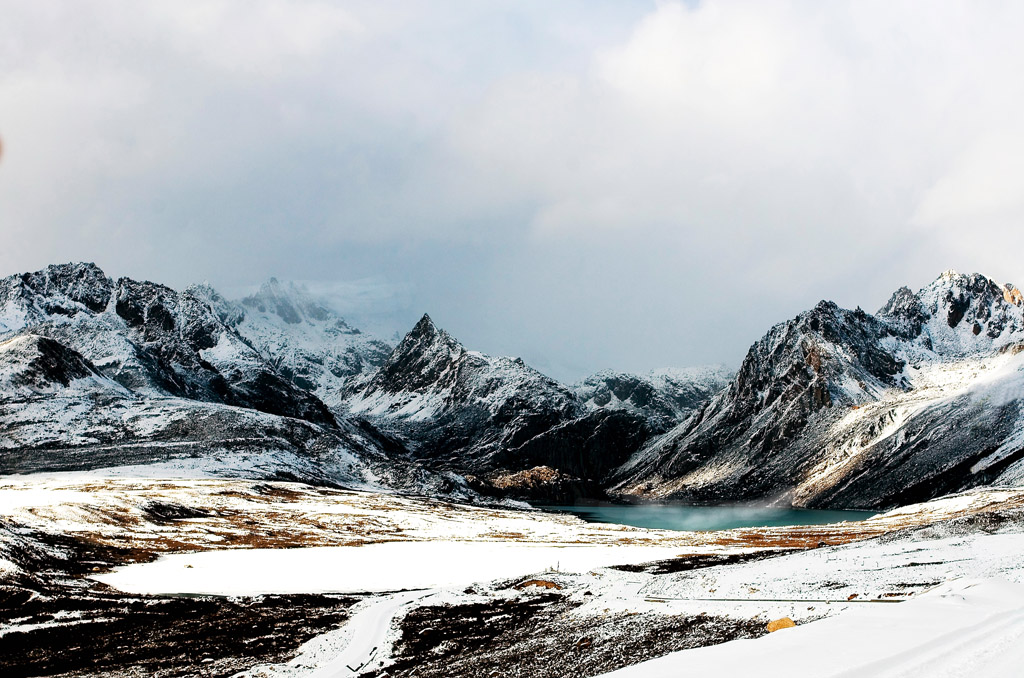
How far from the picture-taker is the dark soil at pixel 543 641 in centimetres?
2052

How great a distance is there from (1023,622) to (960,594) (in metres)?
Result: 4.30

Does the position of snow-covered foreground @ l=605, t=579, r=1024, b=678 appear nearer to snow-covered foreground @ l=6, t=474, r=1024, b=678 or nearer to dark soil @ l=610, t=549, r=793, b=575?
snow-covered foreground @ l=6, t=474, r=1024, b=678

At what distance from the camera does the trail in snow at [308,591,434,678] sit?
930 inches

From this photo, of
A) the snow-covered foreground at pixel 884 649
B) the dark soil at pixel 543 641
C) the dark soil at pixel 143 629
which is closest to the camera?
the snow-covered foreground at pixel 884 649

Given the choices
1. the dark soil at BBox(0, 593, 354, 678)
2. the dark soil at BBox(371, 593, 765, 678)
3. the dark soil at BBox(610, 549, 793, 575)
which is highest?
the dark soil at BBox(0, 593, 354, 678)

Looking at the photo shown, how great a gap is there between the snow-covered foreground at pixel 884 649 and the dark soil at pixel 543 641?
4646 millimetres

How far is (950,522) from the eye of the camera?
4178cm

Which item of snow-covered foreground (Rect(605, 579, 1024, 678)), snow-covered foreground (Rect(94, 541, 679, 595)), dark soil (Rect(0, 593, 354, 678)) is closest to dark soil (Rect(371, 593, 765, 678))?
snow-covered foreground (Rect(605, 579, 1024, 678))

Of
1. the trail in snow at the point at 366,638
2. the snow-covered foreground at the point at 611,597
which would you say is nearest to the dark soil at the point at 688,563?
the snow-covered foreground at the point at 611,597

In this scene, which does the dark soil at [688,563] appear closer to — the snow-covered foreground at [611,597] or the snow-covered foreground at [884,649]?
the snow-covered foreground at [611,597]

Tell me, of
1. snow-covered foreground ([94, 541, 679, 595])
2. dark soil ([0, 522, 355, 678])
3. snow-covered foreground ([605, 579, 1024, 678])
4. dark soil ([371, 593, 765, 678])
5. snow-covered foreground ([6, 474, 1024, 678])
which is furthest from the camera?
snow-covered foreground ([94, 541, 679, 595])

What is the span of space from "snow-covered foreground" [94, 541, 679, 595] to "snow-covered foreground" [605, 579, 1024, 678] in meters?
27.9

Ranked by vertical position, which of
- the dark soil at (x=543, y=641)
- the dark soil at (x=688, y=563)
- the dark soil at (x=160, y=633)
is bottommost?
the dark soil at (x=688, y=563)

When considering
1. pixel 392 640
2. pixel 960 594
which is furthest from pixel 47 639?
pixel 960 594
